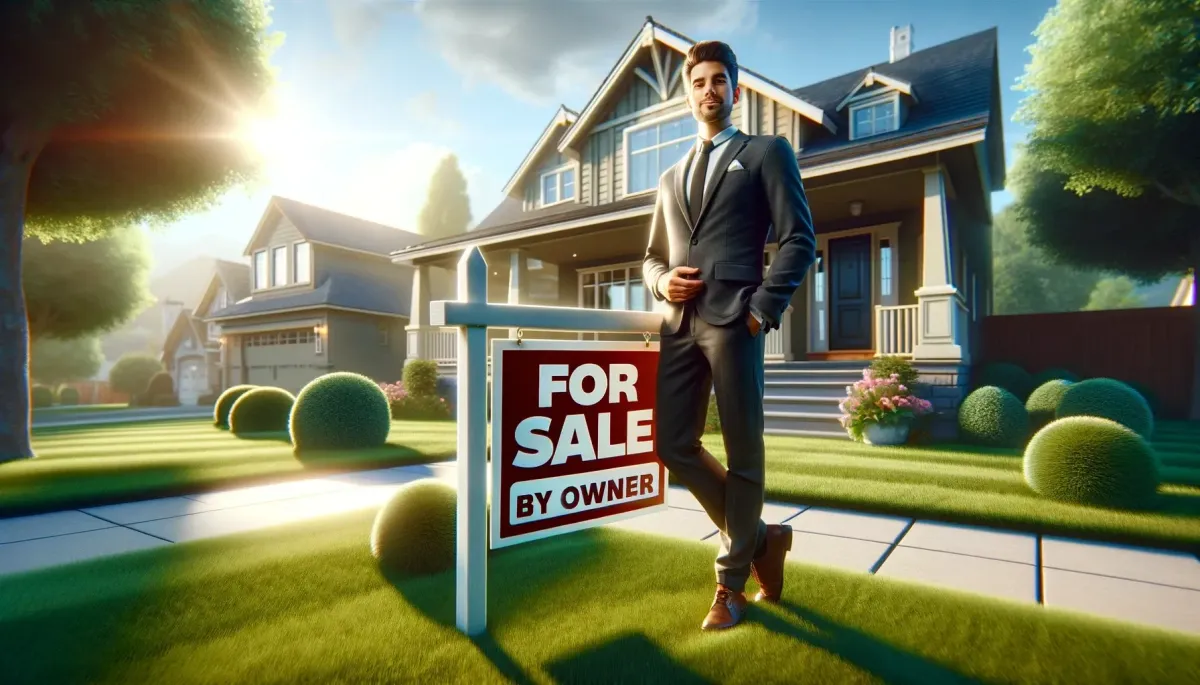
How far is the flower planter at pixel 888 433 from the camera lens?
744cm

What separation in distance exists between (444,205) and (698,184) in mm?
42230

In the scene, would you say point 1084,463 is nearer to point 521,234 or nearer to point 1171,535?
point 1171,535

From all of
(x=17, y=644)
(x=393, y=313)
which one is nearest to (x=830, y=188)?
(x=17, y=644)

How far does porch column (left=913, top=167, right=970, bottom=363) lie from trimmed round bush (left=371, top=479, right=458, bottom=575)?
25.1ft

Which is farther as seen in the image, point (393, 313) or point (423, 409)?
point (393, 313)

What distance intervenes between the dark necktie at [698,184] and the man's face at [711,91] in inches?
4.6

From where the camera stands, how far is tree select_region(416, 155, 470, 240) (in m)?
41.7

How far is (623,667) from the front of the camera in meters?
1.91

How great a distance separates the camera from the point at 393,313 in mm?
21812

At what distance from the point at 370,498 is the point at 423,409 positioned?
28.4 feet

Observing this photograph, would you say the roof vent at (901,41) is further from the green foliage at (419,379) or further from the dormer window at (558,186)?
the green foliage at (419,379)

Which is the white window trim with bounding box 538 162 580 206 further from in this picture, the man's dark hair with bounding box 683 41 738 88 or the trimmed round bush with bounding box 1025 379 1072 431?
the man's dark hair with bounding box 683 41 738 88

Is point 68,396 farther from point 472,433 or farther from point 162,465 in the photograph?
point 472,433

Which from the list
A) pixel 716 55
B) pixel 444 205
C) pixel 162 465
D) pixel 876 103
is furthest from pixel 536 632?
pixel 444 205
